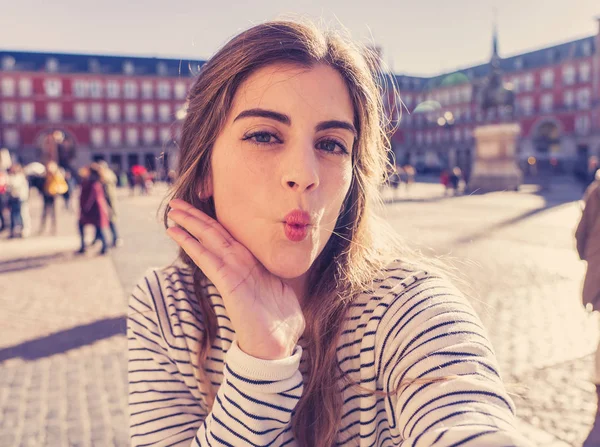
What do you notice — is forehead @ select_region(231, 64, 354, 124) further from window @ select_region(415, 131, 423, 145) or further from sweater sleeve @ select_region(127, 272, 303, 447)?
window @ select_region(415, 131, 423, 145)

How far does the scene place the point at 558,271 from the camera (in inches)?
269

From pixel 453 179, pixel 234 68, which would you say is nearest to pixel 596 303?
pixel 234 68

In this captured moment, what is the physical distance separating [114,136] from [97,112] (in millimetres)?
2900

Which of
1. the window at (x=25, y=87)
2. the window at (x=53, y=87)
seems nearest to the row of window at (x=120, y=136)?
the window at (x=53, y=87)

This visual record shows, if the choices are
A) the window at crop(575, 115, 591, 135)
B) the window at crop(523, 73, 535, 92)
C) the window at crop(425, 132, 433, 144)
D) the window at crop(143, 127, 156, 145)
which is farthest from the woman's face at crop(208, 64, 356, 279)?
the window at crop(425, 132, 433, 144)

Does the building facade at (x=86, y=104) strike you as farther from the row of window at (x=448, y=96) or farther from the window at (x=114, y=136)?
the row of window at (x=448, y=96)

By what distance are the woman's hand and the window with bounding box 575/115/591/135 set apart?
52.2m

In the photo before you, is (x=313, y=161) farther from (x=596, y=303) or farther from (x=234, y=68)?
(x=596, y=303)

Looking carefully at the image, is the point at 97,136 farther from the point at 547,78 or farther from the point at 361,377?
the point at 361,377

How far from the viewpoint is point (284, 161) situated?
1133 mm

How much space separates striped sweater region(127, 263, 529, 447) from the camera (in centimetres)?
92

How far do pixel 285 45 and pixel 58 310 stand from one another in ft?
17.6

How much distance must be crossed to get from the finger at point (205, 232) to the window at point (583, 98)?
175 feet

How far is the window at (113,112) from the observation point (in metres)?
52.6
